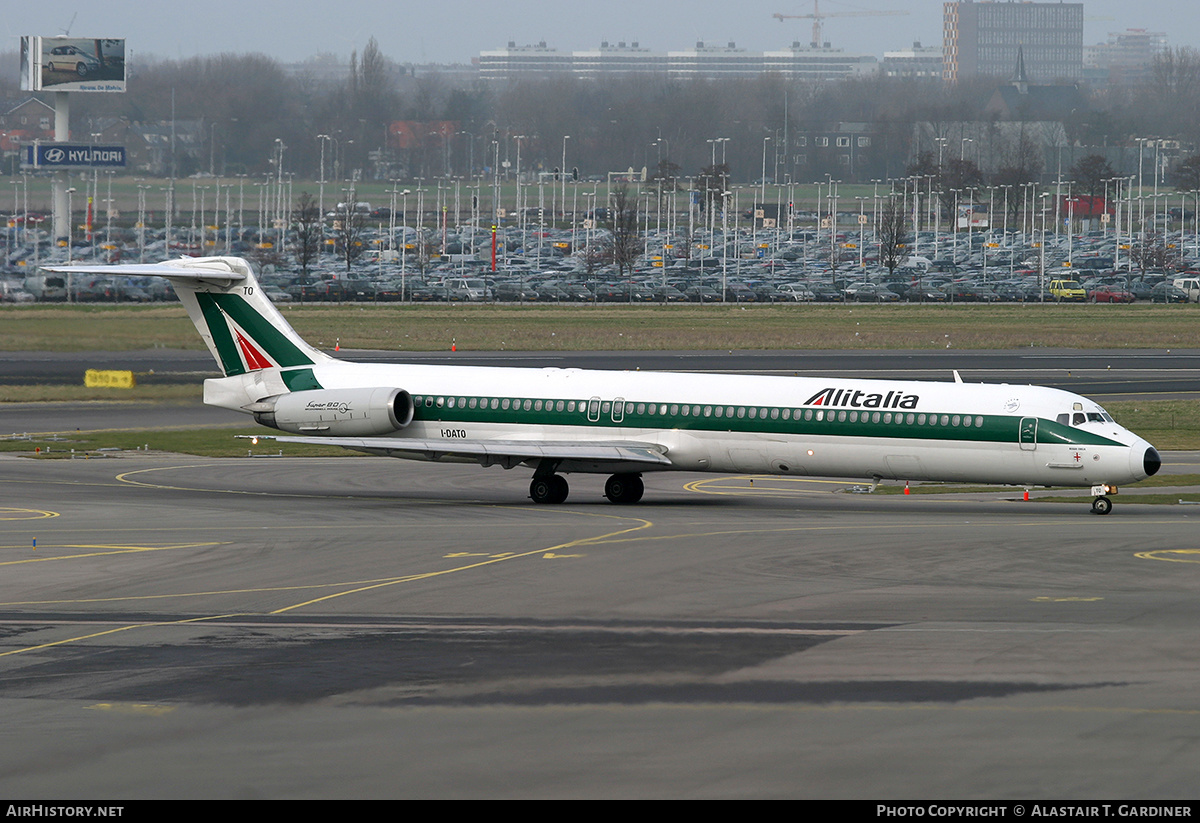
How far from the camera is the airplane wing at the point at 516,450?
136 ft

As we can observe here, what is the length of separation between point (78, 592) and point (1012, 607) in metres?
17.1

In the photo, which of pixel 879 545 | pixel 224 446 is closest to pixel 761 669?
pixel 879 545

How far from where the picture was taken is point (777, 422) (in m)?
40.8

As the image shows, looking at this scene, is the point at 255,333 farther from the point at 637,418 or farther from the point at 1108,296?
the point at 1108,296

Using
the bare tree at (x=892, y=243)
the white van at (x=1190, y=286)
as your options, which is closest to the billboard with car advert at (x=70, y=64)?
the bare tree at (x=892, y=243)

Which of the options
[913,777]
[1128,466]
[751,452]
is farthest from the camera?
[751,452]

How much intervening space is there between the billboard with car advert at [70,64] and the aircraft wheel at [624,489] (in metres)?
157

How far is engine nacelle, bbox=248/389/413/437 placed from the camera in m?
43.3

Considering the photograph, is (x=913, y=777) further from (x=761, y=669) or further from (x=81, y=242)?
(x=81, y=242)

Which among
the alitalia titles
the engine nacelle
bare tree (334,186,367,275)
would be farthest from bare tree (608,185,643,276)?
the alitalia titles

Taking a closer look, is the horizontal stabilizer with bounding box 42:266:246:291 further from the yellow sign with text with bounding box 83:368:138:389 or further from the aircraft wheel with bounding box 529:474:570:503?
the aircraft wheel with bounding box 529:474:570:503

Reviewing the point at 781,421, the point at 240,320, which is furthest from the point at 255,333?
the point at 781,421
